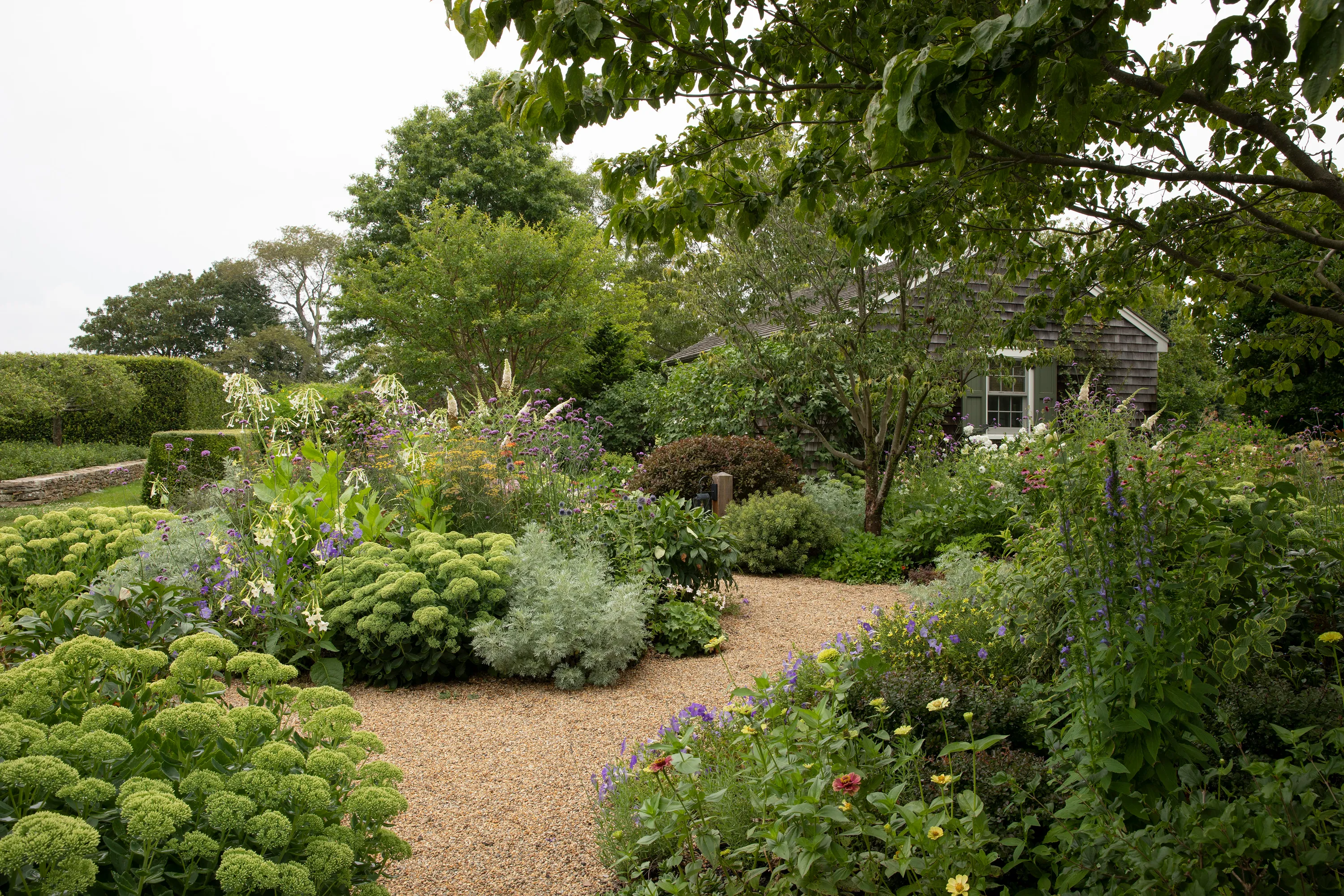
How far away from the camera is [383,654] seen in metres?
4.45

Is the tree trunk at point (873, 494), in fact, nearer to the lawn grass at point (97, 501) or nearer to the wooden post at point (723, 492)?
the wooden post at point (723, 492)

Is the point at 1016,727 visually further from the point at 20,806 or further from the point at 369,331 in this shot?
the point at 369,331

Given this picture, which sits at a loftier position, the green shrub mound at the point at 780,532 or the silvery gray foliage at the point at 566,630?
the green shrub mound at the point at 780,532

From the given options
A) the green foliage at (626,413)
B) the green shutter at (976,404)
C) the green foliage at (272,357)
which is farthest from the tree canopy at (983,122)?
the green foliage at (272,357)

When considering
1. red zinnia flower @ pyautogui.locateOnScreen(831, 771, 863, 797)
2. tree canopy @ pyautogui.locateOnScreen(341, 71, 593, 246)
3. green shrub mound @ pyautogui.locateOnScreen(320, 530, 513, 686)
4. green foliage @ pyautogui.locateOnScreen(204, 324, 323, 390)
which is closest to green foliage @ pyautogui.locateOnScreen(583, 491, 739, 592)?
green shrub mound @ pyautogui.locateOnScreen(320, 530, 513, 686)

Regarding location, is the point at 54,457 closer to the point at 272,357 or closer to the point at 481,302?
the point at 481,302

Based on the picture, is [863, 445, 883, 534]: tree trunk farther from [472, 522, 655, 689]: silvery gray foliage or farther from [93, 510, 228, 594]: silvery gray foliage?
[93, 510, 228, 594]: silvery gray foliage

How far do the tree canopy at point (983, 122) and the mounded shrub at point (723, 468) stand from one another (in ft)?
17.3

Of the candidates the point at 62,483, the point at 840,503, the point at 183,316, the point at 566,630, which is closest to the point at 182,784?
the point at 566,630

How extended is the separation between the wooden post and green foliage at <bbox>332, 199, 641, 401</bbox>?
10056 mm

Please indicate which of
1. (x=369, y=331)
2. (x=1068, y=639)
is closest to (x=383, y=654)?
(x=1068, y=639)

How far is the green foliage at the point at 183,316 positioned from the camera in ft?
112

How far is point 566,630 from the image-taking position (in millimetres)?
4387

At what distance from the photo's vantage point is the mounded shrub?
8.75 metres
